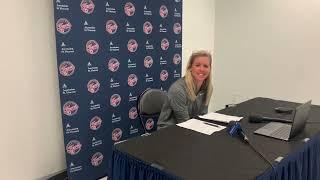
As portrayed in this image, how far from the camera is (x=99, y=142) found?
285 centimetres

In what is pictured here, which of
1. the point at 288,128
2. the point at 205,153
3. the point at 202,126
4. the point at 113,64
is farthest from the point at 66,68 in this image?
the point at 288,128

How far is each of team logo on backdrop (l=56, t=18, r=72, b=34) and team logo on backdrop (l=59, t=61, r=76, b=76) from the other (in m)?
0.26

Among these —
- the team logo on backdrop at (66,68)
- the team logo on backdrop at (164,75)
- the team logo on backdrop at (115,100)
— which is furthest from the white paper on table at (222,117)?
the team logo on backdrop at (164,75)

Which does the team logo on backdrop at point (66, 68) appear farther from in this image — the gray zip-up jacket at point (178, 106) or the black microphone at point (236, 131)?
the black microphone at point (236, 131)

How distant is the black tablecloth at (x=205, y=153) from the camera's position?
136cm

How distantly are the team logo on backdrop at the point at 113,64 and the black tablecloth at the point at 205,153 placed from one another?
1177mm

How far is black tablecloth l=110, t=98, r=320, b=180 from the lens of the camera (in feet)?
4.47

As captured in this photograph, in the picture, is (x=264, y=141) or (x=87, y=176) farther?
(x=87, y=176)

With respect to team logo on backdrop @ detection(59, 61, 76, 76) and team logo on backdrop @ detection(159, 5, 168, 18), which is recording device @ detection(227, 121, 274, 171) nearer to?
team logo on backdrop @ detection(59, 61, 76, 76)

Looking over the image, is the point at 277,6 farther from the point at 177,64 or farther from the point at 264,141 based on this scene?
the point at 264,141

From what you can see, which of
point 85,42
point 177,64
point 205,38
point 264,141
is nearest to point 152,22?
point 177,64

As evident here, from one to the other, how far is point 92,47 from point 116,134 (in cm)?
91

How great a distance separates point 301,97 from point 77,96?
103 inches

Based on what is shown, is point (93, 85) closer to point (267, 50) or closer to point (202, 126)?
point (202, 126)
